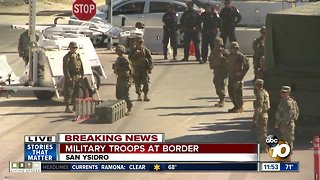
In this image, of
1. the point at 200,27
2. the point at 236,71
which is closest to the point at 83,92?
the point at 236,71

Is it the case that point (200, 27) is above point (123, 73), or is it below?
above

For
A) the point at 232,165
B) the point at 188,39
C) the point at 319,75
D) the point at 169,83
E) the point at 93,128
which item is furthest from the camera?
the point at 188,39

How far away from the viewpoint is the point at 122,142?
48.7 feet

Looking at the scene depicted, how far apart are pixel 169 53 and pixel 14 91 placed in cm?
867

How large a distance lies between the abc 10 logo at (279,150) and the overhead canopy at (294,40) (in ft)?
7.69

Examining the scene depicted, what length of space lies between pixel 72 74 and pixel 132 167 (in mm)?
6439

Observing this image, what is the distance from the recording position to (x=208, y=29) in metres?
27.6

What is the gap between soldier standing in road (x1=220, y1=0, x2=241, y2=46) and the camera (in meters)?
28.2

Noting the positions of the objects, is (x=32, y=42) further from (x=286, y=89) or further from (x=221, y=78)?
(x=286, y=89)

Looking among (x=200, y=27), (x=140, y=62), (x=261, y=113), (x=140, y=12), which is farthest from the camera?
(x=140, y=12)

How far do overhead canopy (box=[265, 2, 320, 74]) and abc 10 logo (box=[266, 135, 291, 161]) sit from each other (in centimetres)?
234

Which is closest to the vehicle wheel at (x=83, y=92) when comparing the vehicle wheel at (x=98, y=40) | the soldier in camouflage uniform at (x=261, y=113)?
the soldier in camouflage uniform at (x=261, y=113)

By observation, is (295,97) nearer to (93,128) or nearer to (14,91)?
(93,128)

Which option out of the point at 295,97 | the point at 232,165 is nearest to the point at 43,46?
the point at 295,97
